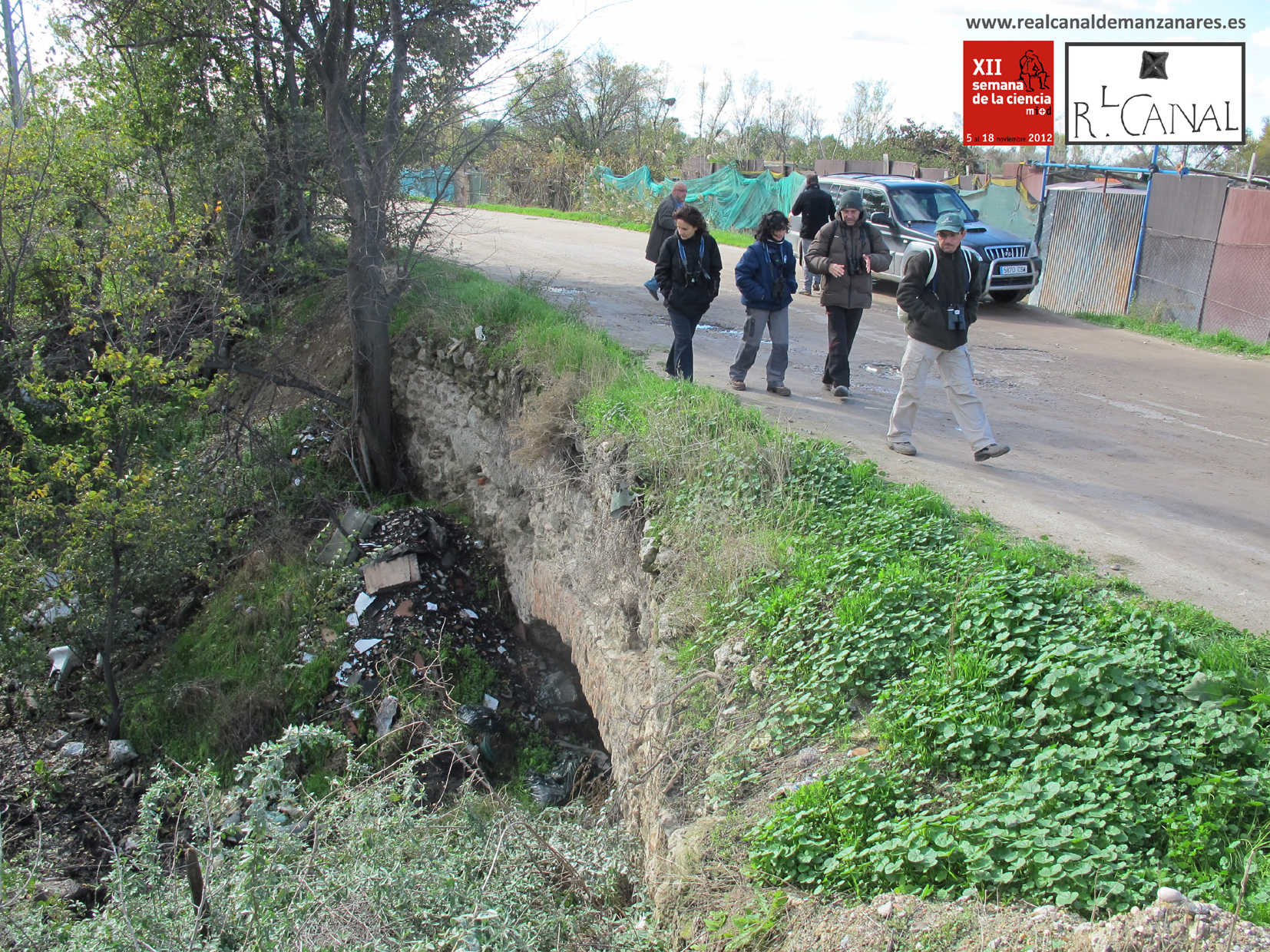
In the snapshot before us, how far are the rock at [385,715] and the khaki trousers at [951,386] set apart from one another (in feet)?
16.0

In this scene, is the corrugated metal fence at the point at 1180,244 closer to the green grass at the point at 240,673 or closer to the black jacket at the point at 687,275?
the black jacket at the point at 687,275

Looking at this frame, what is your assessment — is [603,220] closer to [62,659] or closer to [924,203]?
[924,203]

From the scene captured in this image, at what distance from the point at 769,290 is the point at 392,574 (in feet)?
15.3

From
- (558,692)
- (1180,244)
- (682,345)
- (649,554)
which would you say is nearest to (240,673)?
(558,692)

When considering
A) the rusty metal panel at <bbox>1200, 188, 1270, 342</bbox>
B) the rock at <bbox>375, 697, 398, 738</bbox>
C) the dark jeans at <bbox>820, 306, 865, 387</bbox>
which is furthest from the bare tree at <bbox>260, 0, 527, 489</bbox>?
the rusty metal panel at <bbox>1200, 188, 1270, 342</bbox>

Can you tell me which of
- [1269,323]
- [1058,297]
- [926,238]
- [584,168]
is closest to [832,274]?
[926,238]

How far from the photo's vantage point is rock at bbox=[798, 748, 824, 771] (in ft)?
12.9

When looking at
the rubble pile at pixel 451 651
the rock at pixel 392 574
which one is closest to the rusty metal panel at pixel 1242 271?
the rubble pile at pixel 451 651

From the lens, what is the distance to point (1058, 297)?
14.6 metres

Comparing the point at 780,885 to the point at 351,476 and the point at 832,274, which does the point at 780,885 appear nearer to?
the point at 832,274

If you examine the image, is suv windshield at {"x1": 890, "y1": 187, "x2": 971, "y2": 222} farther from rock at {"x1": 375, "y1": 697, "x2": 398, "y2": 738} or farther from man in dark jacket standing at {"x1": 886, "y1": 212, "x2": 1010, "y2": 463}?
rock at {"x1": 375, "y1": 697, "x2": 398, "y2": 738}

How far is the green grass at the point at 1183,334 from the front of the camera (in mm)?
11453

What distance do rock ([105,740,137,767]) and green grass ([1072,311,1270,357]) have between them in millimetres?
13636

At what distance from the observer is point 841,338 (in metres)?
8.38
